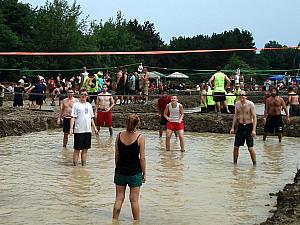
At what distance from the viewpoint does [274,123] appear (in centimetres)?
1983

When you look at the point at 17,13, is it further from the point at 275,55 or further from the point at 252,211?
the point at 275,55

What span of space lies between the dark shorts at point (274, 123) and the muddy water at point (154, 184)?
30.3 inches

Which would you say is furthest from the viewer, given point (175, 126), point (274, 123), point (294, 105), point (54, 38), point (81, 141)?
point (54, 38)

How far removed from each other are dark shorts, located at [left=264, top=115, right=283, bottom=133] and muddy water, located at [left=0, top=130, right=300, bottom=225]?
0.77 meters

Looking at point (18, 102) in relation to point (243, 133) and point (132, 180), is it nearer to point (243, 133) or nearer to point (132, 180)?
point (243, 133)

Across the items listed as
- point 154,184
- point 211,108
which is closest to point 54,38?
point 211,108

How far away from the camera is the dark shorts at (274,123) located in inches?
777

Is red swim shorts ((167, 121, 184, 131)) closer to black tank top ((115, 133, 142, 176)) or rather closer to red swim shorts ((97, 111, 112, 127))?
red swim shorts ((97, 111, 112, 127))

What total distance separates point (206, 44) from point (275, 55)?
14.1m

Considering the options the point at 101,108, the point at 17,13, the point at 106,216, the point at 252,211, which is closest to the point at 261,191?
the point at 252,211

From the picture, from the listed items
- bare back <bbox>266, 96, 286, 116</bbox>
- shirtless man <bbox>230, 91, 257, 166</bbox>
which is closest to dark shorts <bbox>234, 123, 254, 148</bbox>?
shirtless man <bbox>230, 91, 257, 166</bbox>

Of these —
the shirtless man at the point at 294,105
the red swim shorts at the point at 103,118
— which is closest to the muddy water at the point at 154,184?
the red swim shorts at the point at 103,118

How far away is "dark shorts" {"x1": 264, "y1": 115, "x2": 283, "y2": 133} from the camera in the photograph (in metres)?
19.7

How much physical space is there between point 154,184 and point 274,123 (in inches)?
337
